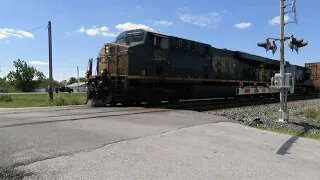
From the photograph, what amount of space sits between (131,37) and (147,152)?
43.2 feet

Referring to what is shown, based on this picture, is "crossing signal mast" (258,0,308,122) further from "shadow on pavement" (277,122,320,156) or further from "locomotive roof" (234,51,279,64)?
"locomotive roof" (234,51,279,64)

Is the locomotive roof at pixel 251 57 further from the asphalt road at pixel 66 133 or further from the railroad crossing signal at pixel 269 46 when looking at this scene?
the asphalt road at pixel 66 133

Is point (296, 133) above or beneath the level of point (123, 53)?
beneath

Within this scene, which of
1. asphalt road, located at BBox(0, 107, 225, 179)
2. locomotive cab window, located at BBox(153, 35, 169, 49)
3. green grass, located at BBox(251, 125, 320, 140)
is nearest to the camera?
asphalt road, located at BBox(0, 107, 225, 179)

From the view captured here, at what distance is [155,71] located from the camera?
20.3 m

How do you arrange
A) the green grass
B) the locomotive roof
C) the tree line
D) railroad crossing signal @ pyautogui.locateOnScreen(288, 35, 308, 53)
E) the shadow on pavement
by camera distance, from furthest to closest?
the tree line → the locomotive roof → railroad crossing signal @ pyautogui.locateOnScreen(288, 35, 308, 53) → the green grass → the shadow on pavement

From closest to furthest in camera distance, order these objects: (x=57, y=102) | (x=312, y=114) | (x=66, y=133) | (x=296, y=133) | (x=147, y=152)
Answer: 1. (x=147, y=152)
2. (x=66, y=133)
3. (x=296, y=133)
4. (x=312, y=114)
5. (x=57, y=102)

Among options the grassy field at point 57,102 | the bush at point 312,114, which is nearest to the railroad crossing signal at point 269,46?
the bush at point 312,114

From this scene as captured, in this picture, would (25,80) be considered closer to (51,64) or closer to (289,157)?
(51,64)

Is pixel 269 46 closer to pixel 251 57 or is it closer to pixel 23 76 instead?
pixel 251 57

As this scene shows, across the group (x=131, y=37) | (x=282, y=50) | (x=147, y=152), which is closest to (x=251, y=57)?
(x=131, y=37)

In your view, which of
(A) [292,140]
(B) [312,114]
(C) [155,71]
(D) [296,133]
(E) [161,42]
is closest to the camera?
(A) [292,140]

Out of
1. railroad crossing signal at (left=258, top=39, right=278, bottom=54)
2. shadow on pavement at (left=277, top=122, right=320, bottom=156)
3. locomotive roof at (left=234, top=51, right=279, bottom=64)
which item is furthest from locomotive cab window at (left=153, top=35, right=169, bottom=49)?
locomotive roof at (left=234, top=51, right=279, bottom=64)

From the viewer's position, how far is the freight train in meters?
18.9
